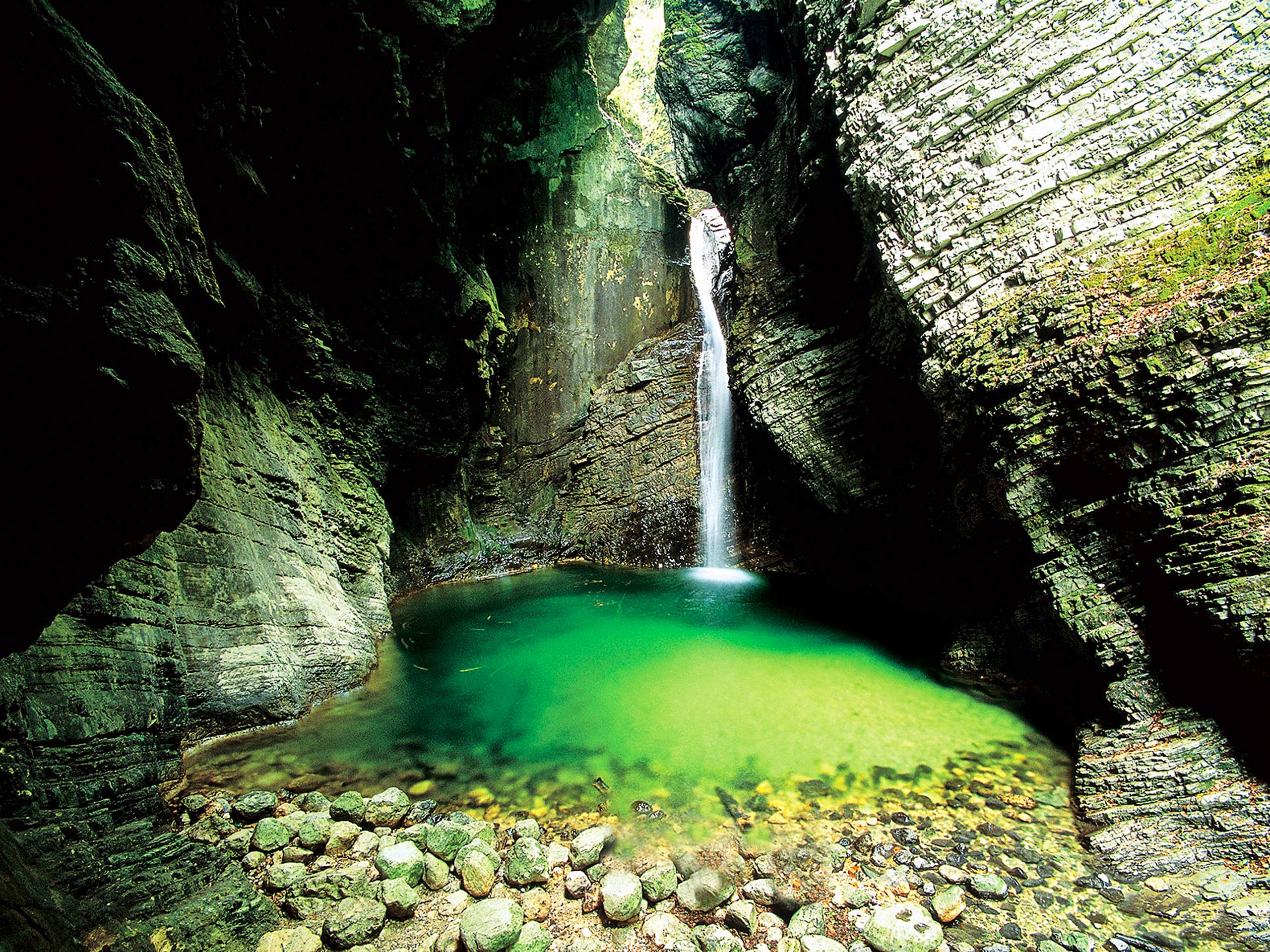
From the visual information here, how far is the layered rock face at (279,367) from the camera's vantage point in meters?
1.58

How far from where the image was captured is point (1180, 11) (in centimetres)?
364

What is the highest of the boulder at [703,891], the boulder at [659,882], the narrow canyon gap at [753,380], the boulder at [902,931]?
the narrow canyon gap at [753,380]

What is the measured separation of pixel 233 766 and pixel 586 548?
8.39m

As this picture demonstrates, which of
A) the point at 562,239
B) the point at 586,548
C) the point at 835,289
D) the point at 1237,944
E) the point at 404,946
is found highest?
the point at 562,239

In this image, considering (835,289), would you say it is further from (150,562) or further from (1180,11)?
(150,562)

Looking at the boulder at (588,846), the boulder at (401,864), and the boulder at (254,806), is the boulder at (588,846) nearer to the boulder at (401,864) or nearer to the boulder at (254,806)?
the boulder at (401,864)

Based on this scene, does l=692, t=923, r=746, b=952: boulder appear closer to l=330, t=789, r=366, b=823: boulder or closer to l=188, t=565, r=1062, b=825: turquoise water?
l=188, t=565, r=1062, b=825: turquoise water

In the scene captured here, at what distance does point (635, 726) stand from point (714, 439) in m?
7.36

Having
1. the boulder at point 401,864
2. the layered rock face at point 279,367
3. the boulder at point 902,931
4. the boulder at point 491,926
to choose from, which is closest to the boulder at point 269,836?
the layered rock face at point 279,367

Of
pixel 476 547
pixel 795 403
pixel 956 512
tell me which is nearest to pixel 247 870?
pixel 956 512

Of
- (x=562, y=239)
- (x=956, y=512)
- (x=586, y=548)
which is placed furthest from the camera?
(x=562, y=239)

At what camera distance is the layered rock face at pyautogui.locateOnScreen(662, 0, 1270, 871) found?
2.89 m

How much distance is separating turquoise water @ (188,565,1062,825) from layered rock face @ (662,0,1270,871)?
861mm

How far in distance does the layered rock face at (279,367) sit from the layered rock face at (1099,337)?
4489 millimetres
